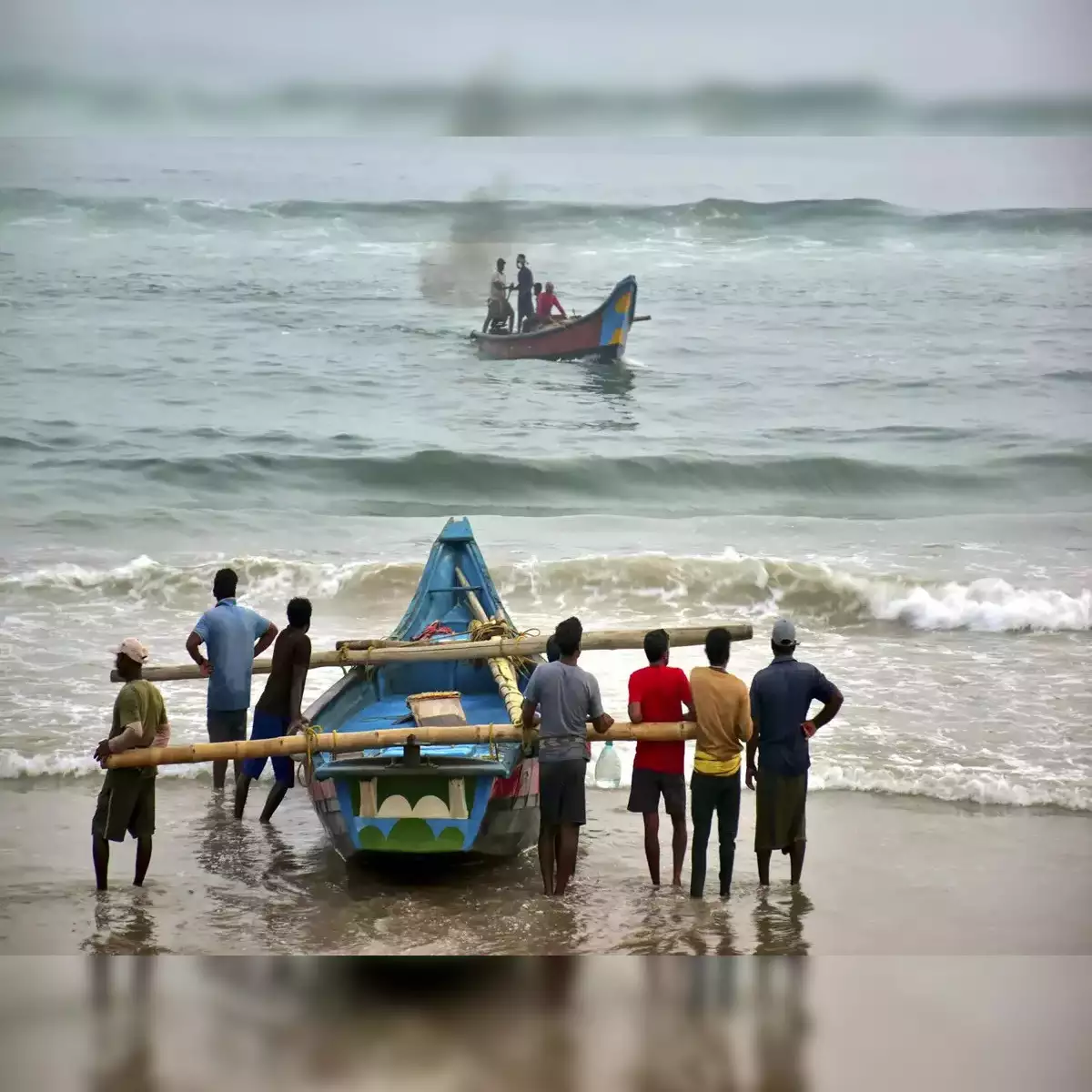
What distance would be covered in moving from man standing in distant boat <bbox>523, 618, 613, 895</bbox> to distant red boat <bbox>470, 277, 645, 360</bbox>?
8.85m

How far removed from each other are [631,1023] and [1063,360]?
12.3 metres

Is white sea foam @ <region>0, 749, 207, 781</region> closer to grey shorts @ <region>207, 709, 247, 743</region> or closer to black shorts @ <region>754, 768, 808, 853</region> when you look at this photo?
grey shorts @ <region>207, 709, 247, 743</region>

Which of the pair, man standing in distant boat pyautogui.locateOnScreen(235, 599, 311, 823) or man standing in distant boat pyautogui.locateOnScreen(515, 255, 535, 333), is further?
man standing in distant boat pyautogui.locateOnScreen(515, 255, 535, 333)

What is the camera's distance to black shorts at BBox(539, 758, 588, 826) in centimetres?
435

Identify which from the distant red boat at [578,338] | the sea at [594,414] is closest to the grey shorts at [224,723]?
the sea at [594,414]

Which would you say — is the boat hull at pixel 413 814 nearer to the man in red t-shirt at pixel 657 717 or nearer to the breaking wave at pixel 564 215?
the man in red t-shirt at pixel 657 717

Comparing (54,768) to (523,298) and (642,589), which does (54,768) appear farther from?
(523,298)

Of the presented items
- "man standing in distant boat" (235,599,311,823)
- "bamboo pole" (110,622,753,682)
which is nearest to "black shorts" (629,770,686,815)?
"bamboo pole" (110,622,753,682)

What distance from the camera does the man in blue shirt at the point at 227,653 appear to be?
17.1 ft

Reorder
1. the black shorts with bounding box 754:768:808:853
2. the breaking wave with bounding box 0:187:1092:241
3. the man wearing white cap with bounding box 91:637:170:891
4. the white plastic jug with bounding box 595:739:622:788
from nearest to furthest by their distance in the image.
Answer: the man wearing white cap with bounding box 91:637:170:891 → the black shorts with bounding box 754:768:808:853 → the white plastic jug with bounding box 595:739:622:788 → the breaking wave with bounding box 0:187:1092:241

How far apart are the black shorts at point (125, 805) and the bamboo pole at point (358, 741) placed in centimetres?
5

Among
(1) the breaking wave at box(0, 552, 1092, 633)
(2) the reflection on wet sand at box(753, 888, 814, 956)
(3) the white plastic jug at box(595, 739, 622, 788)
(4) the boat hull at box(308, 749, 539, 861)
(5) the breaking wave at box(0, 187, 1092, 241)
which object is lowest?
(2) the reflection on wet sand at box(753, 888, 814, 956)

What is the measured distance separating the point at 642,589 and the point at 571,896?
217 inches

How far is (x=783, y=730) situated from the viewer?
4.32 m
